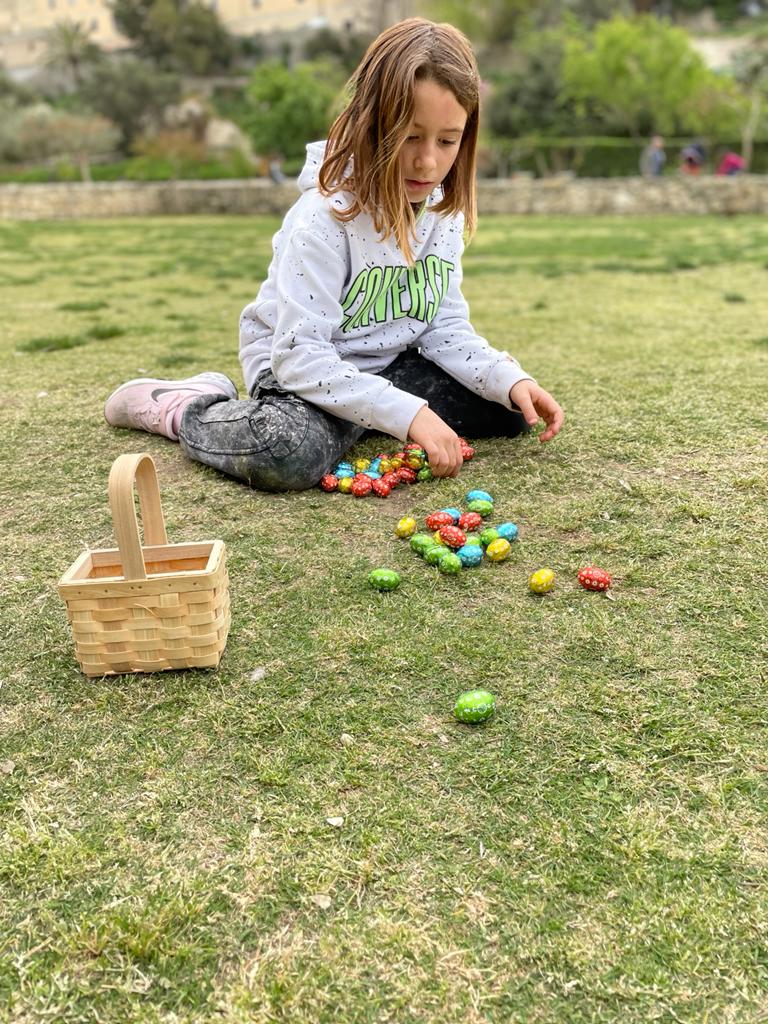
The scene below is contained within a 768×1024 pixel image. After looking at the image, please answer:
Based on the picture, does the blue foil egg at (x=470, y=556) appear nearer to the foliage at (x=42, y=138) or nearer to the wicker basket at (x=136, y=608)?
the wicker basket at (x=136, y=608)

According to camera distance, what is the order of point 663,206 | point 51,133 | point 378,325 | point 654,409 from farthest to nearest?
point 51,133
point 663,206
point 654,409
point 378,325

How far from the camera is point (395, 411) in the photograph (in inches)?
117

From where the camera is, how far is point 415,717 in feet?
6.27

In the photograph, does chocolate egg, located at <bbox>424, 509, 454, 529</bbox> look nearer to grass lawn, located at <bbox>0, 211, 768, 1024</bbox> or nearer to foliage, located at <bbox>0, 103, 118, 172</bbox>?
grass lawn, located at <bbox>0, 211, 768, 1024</bbox>

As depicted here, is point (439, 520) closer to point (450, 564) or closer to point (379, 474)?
point (450, 564)

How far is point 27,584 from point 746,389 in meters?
3.48

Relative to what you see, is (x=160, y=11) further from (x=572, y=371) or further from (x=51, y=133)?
(x=572, y=371)

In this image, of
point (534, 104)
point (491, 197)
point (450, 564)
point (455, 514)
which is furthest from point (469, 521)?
point (534, 104)

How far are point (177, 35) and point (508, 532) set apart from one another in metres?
76.1

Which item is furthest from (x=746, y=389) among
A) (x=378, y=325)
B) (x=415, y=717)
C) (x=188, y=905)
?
(x=188, y=905)

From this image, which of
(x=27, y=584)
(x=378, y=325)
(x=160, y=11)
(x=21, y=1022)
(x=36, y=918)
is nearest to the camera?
(x=21, y=1022)

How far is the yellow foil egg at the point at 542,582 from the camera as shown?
2.40 meters

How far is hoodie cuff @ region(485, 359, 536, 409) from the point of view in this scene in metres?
3.38

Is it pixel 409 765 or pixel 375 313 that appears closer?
pixel 409 765
